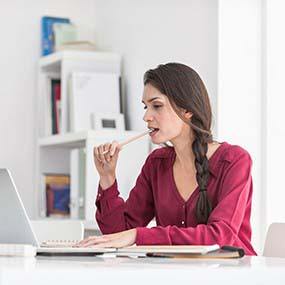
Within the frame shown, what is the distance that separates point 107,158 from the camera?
2.46 meters

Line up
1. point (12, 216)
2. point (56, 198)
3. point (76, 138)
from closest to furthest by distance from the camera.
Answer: point (12, 216)
point (76, 138)
point (56, 198)

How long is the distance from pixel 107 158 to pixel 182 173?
23 centimetres

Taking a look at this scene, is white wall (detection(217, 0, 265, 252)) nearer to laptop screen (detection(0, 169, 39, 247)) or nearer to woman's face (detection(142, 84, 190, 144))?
woman's face (detection(142, 84, 190, 144))

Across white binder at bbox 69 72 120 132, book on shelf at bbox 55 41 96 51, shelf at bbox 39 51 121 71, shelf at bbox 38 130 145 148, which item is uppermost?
book on shelf at bbox 55 41 96 51

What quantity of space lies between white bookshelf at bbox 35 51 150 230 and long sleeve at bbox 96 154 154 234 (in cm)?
116

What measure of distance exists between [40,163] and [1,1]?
92 cm

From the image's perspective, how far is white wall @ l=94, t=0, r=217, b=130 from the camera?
365cm

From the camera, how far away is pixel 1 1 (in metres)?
4.49

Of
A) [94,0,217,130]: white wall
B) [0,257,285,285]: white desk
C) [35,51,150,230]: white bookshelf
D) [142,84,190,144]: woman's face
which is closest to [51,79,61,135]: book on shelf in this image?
[35,51,150,230]: white bookshelf

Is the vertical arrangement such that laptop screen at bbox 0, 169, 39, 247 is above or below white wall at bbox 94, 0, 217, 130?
below

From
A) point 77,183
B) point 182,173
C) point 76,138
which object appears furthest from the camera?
point 77,183

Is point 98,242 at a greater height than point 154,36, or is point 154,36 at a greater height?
point 154,36

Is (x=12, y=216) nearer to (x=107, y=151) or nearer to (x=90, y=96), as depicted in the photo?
(x=107, y=151)

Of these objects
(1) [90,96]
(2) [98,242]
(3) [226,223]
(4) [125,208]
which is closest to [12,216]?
(2) [98,242]
